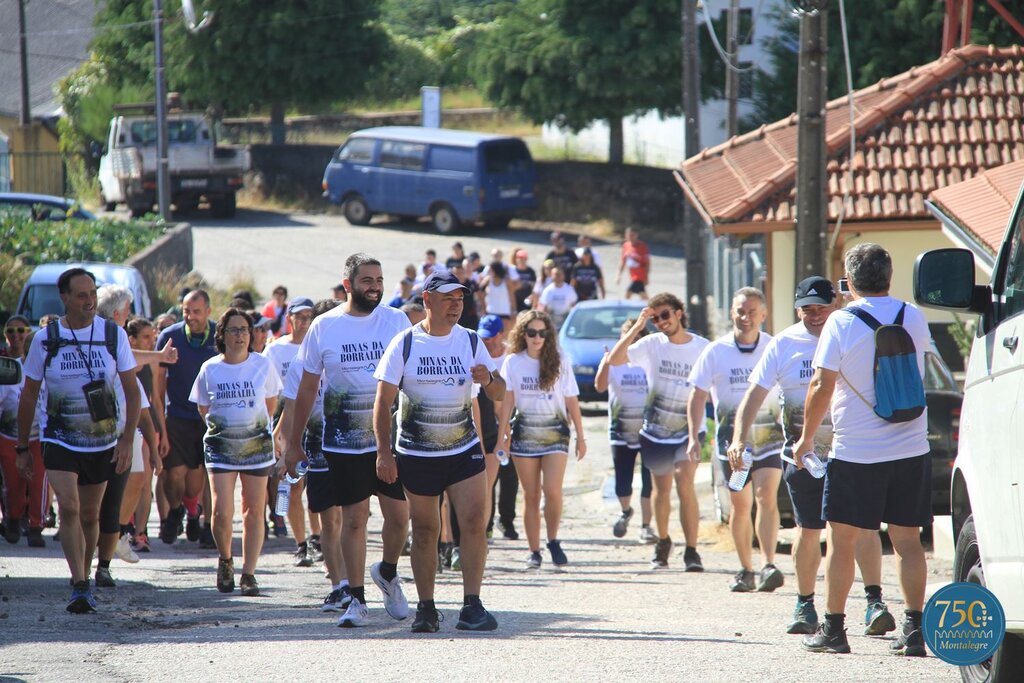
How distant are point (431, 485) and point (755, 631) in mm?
1863

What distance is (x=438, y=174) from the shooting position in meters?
36.9

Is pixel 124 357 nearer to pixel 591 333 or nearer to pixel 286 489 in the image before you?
pixel 286 489

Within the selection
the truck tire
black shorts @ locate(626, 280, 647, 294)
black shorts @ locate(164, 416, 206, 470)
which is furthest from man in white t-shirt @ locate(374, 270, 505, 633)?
the truck tire

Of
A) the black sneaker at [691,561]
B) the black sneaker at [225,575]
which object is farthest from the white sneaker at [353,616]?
the black sneaker at [691,561]

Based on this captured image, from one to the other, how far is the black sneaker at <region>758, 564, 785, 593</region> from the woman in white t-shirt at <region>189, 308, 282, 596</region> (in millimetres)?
3185

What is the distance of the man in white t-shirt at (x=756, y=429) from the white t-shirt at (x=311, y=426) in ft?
8.59

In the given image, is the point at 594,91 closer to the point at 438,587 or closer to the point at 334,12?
the point at 334,12

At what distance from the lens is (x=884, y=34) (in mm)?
→ 35156

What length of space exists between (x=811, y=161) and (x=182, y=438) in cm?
543

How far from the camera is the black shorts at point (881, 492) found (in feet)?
21.7

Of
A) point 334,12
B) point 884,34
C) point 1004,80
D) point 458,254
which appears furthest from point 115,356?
point 334,12

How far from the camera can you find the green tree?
38.4m

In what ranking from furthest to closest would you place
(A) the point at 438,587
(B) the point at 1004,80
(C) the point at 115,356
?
(B) the point at 1004,80
(A) the point at 438,587
(C) the point at 115,356

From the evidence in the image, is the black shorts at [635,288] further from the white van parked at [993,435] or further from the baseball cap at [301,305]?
the white van parked at [993,435]
